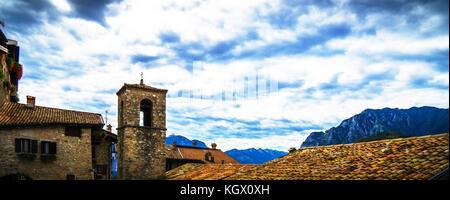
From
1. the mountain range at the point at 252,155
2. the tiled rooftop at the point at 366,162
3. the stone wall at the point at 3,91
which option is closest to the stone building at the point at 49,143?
the stone wall at the point at 3,91

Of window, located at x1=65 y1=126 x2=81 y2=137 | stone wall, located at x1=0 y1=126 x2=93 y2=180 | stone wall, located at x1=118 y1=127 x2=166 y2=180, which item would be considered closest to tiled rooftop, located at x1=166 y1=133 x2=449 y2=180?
stone wall, located at x1=118 y1=127 x2=166 y2=180

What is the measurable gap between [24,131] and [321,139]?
226 ft

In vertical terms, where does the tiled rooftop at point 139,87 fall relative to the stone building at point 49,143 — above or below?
above

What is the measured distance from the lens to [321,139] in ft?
262

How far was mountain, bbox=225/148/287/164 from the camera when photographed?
499 ft

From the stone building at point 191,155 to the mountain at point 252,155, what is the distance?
106m

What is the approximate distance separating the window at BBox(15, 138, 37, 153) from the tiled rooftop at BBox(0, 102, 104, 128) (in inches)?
40.5

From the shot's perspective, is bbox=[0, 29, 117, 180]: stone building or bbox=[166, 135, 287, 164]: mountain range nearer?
bbox=[0, 29, 117, 180]: stone building

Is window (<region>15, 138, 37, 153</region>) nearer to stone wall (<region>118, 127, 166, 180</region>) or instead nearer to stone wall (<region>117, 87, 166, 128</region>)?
stone wall (<region>118, 127, 166, 180</region>)

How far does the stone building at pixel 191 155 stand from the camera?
33969mm

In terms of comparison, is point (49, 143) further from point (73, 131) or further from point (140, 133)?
point (140, 133)

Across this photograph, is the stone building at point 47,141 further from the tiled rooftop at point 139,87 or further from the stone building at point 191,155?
the stone building at point 191,155
